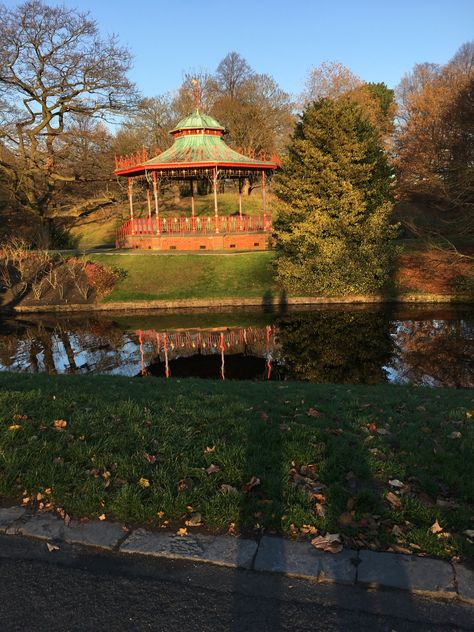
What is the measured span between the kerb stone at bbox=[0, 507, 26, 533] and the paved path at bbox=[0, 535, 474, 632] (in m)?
0.47

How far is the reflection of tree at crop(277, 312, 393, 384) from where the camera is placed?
1217 cm

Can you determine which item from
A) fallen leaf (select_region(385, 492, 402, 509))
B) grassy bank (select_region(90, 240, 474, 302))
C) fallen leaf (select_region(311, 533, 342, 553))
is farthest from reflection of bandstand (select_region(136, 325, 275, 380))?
fallen leaf (select_region(311, 533, 342, 553))

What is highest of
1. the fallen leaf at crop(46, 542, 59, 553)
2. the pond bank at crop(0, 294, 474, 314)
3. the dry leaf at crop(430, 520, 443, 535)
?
the dry leaf at crop(430, 520, 443, 535)

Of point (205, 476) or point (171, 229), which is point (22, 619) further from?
point (171, 229)

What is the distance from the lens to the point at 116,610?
291 cm

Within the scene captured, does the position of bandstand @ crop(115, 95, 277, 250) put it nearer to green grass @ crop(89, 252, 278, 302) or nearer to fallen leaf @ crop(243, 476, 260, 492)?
green grass @ crop(89, 252, 278, 302)

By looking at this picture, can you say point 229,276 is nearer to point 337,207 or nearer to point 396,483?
point 337,207

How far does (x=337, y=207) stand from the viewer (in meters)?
21.6

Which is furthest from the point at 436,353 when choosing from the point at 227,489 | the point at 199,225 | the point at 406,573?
the point at 199,225

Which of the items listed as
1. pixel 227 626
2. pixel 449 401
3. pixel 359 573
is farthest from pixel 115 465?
pixel 449 401

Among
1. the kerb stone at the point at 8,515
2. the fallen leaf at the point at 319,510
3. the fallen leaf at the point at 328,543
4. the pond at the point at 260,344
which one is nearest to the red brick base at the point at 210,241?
the pond at the point at 260,344

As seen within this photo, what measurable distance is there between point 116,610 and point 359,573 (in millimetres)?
1614

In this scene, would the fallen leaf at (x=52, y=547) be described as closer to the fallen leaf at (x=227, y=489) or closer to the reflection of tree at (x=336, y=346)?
the fallen leaf at (x=227, y=489)

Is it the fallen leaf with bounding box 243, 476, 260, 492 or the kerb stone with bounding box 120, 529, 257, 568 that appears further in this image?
the fallen leaf with bounding box 243, 476, 260, 492
